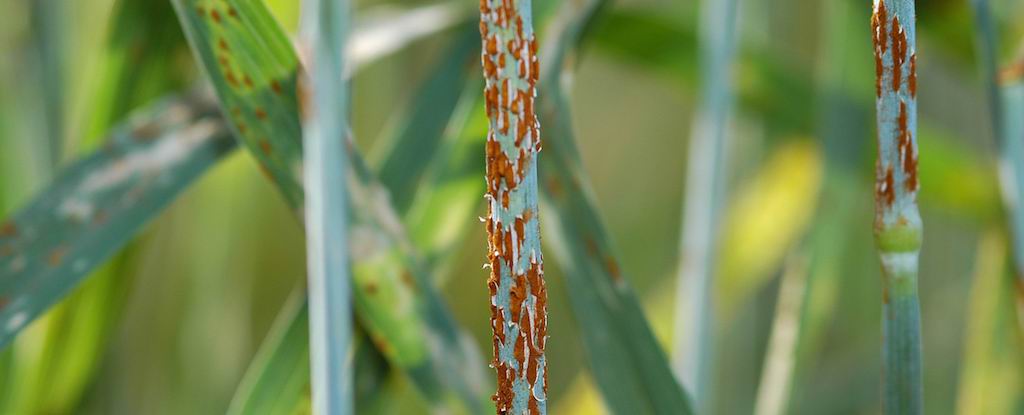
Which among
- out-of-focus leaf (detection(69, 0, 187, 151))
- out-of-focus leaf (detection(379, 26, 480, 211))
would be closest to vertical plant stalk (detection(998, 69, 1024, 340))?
out-of-focus leaf (detection(379, 26, 480, 211))

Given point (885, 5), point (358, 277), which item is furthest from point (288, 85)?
point (885, 5)

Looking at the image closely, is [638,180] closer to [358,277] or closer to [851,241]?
[851,241]

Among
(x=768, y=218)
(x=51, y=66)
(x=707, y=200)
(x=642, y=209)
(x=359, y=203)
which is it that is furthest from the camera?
(x=642, y=209)

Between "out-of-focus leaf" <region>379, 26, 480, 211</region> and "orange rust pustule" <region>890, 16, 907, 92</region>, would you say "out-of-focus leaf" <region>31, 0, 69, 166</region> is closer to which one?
"out-of-focus leaf" <region>379, 26, 480, 211</region>

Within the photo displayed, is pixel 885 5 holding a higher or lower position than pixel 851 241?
higher

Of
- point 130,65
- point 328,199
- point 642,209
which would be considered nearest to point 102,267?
point 130,65

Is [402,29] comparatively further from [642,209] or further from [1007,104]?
[642,209]
